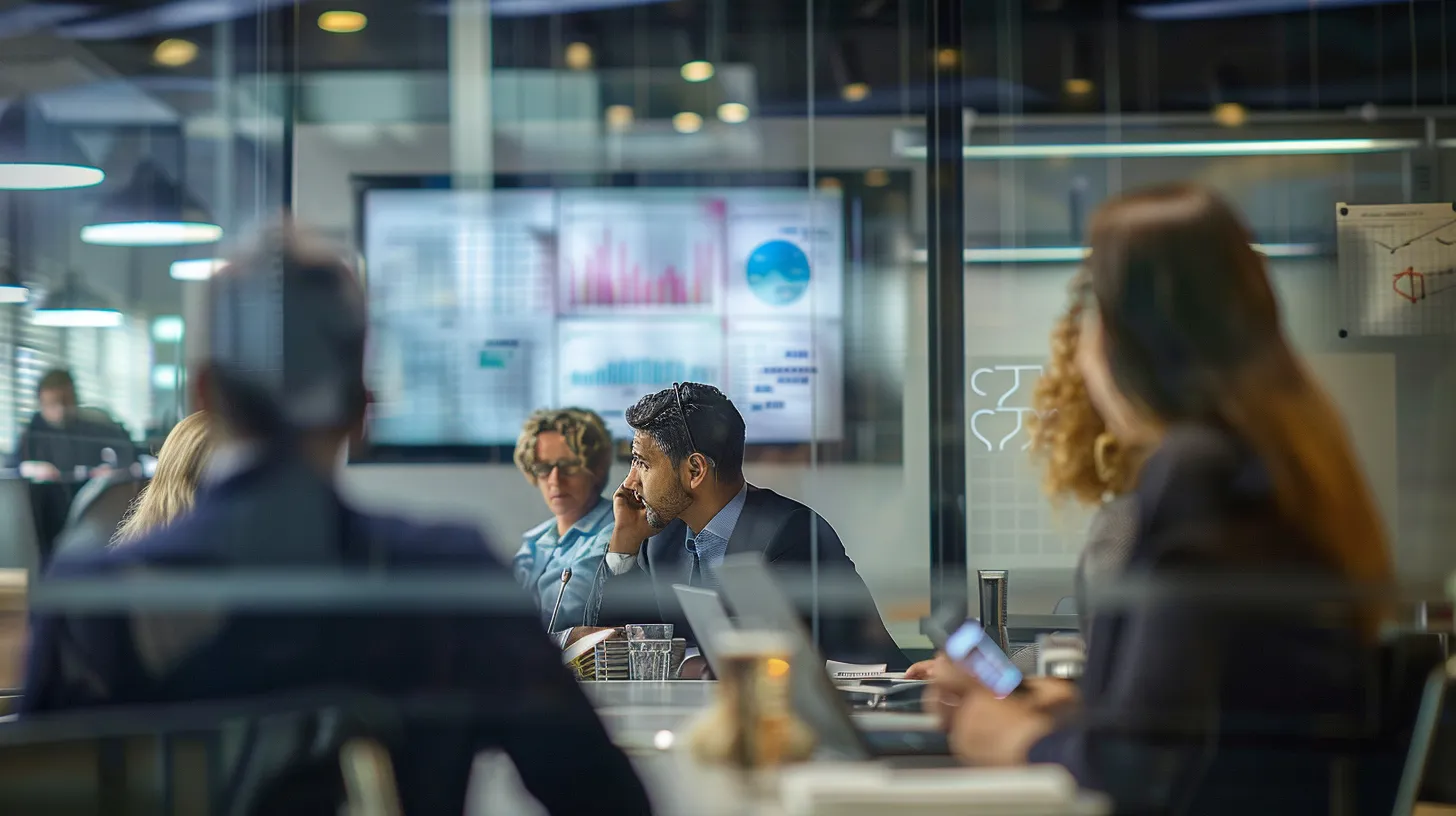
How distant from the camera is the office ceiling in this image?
10.4ft

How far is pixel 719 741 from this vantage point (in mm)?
1459

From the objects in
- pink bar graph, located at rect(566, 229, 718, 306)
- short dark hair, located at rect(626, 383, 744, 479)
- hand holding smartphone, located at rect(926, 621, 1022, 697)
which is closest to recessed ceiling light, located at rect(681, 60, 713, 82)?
pink bar graph, located at rect(566, 229, 718, 306)

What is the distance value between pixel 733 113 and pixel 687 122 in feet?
0.38

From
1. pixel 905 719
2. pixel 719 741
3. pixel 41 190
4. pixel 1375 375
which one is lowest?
pixel 905 719

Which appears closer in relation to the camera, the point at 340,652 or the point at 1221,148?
the point at 340,652

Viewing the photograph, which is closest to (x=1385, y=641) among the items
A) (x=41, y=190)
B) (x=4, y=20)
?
(x=41, y=190)

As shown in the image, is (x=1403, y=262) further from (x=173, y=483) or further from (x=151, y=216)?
(x=151, y=216)

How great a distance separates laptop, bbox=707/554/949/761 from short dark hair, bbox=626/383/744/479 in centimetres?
119

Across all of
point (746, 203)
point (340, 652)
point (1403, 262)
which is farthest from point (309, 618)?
point (1403, 262)

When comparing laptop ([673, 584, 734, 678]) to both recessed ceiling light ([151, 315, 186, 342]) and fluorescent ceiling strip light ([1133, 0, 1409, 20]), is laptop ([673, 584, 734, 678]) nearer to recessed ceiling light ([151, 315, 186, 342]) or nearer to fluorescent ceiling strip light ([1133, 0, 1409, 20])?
recessed ceiling light ([151, 315, 186, 342])

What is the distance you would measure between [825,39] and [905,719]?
186cm

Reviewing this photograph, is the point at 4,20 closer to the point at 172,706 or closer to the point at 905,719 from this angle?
the point at 172,706

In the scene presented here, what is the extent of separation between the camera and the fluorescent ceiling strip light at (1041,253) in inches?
116

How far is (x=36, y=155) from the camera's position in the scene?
3199mm
